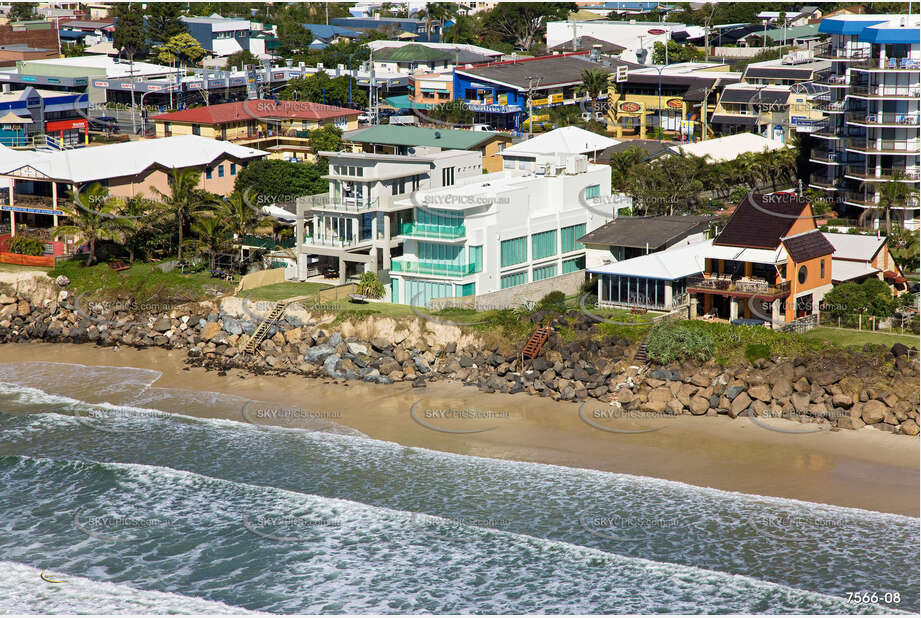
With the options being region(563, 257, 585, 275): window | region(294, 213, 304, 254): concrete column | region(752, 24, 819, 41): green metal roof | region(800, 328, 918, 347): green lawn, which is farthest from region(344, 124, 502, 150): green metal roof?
region(752, 24, 819, 41): green metal roof

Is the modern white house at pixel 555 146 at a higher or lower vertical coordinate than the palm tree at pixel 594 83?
lower

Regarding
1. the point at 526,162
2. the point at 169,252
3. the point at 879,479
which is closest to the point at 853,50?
the point at 526,162

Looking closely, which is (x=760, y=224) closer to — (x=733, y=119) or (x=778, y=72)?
(x=733, y=119)

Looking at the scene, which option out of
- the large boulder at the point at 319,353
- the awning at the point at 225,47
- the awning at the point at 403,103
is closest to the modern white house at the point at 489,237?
the large boulder at the point at 319,353

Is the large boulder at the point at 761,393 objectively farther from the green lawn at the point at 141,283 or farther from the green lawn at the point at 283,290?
the green lawn at the point at 141,283

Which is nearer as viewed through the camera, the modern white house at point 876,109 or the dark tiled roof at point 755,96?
the modern white house at point 876,109

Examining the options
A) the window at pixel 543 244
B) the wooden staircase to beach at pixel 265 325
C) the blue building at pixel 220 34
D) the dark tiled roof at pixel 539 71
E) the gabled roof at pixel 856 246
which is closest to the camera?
the wooden staircase to beach at pixel 265 325

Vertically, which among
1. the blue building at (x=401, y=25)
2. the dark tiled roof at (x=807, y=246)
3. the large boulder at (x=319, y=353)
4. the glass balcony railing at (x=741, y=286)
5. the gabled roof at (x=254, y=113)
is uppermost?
the blue building at (x=401, y=25)
